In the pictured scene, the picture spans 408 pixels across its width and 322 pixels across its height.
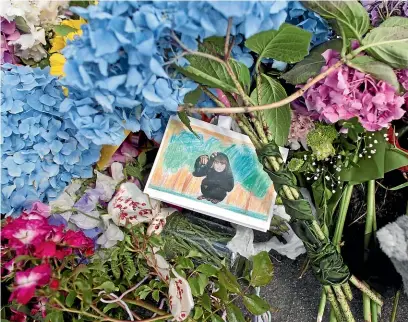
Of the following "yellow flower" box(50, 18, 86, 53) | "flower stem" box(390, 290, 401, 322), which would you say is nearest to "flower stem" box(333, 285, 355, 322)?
"flower stem" box(390, 290, 401, 322)

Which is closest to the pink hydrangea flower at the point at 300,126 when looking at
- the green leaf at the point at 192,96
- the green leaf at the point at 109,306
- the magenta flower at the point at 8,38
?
the green leaf at the point at 192,96

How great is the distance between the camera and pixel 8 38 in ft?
3.19

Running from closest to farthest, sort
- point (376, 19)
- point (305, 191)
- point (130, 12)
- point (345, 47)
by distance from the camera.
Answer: point (130, 12) → point (345, 47) → point (376, 19) → point (305, 191)

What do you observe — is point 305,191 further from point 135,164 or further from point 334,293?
point 135,164

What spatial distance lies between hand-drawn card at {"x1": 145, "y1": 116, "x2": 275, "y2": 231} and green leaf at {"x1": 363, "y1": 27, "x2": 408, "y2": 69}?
0.28 metres

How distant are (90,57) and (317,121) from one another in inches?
18.1

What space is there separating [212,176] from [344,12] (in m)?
0.37

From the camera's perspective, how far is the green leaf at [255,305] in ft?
2.84

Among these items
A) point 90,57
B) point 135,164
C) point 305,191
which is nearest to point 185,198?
point 135,164

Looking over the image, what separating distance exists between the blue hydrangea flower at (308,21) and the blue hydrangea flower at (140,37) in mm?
125

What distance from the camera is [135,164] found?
1.01 meters

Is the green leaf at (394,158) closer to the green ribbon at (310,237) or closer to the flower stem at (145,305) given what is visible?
the green ribbon at (310,237)

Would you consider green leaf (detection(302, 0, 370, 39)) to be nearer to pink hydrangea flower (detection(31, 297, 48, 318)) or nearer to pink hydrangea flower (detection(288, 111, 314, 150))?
pink hydrangea flower (detection(288, 111, 314, 150))

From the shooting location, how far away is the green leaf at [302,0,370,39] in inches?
29.2
